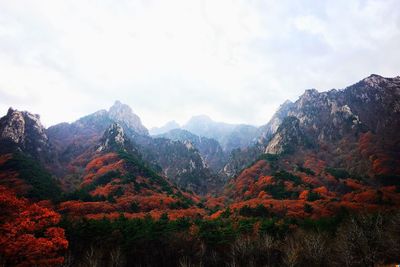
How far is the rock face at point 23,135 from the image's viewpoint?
13105 cm

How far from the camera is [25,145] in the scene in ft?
461

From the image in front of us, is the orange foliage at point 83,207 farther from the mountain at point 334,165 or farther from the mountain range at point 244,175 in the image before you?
the mountain at point 334,165

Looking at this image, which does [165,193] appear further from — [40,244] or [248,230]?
[40,244]

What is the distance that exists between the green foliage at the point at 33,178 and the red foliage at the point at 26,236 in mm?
55491

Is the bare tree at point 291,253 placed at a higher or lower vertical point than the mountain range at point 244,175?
lower

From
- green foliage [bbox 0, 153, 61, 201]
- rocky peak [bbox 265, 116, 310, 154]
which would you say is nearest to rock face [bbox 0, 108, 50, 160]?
green foliage [bbox 0, 153, 61, 201]

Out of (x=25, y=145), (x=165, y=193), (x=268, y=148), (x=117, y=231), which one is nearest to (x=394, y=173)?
(x=268, y=148)

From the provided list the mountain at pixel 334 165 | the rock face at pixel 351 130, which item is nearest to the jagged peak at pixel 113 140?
the mountain at pixel 334 165

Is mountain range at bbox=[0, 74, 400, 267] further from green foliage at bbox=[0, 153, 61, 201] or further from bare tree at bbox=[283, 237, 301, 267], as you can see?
bare tree at bbox=[283, 237, 301, 267]

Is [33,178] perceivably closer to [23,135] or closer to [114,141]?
[23,135]

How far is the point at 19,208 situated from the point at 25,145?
11989 centimetres

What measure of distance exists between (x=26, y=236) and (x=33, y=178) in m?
77.9

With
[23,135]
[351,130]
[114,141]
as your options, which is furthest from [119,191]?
[351,130]

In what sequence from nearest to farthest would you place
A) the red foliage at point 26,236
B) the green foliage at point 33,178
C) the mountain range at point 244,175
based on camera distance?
the red foliage at point 26,236, the mountain range at point 244,175, the green foliage at point 33,178
